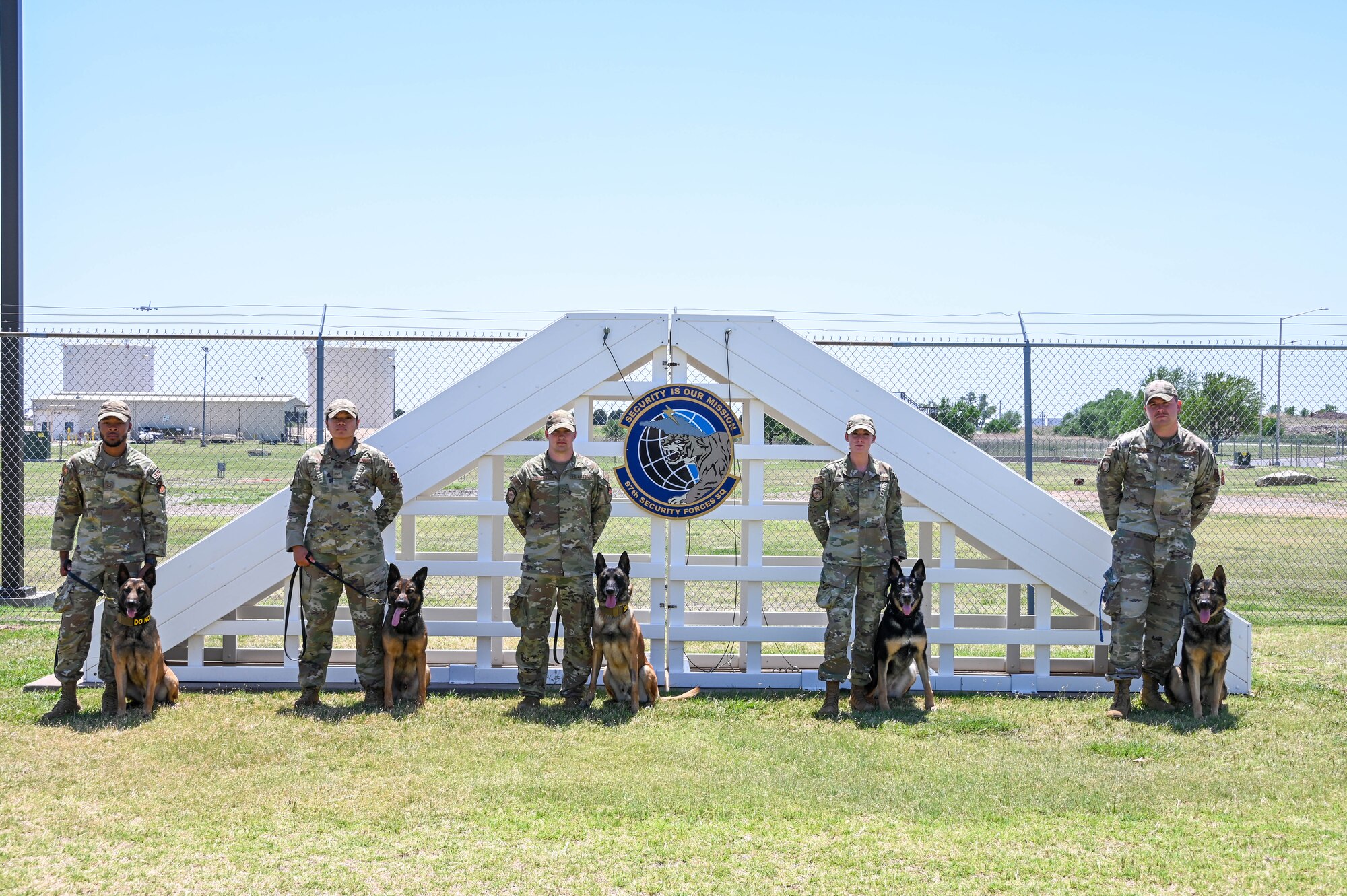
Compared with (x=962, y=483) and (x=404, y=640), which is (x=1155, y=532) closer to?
(x=962, y=483)

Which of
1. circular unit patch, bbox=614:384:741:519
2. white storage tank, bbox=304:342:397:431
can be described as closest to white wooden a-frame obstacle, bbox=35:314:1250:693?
circular unit patch, bbox=614:384:741:519

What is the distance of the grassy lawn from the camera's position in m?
3.98

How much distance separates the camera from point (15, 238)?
9984mm

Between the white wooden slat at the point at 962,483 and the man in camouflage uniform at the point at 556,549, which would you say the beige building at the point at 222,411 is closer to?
the man in camouflage uniform at the point at 556,549

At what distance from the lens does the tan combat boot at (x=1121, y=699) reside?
661 cm

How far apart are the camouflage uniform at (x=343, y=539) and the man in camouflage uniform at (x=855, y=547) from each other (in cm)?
287

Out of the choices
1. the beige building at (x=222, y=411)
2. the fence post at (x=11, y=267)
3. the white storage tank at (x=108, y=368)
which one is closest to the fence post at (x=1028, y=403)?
the beige building at (x=222, y=411)

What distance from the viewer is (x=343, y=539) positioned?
6613 millimetres

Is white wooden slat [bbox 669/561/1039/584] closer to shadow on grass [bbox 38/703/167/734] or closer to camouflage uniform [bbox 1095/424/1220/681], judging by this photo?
camouflage uniform [bbox 1095/424/1220/681]

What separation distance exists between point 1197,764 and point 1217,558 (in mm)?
9296

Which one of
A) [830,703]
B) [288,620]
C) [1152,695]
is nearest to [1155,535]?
[1152,695]

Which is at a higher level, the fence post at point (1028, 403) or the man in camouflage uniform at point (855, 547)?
the fence post at point (1028, 403)

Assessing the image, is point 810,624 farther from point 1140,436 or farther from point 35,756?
point 35,756

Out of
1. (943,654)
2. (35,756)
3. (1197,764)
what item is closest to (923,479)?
(943,654)
